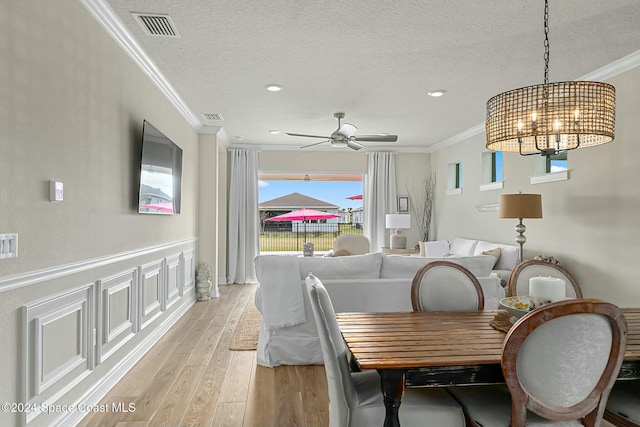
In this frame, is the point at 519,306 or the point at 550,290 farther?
the point at 519,306

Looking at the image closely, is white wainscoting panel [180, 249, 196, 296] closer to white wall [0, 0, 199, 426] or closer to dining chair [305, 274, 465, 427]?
white wall [0, 0, 199, 426]

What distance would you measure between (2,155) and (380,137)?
13.3 feet

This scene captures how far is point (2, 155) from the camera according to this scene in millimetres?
1749

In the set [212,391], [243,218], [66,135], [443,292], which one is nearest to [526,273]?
[443,292]

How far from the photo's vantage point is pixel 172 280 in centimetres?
457

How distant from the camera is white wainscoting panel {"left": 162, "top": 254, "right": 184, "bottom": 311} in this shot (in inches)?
168

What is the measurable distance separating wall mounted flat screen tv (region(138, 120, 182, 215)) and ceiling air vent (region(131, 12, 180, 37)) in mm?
Result: 716

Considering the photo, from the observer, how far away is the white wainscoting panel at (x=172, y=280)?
4262mm

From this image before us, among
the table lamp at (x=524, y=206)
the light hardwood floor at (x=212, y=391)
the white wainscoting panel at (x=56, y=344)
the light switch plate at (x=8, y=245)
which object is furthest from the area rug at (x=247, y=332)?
the table lamp at (x=524, y=206)

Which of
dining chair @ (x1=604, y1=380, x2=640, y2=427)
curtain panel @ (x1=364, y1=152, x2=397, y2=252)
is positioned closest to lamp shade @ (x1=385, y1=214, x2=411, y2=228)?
Result: curtain panel @ (x1=364, y1=152, x2=397, y2=252)

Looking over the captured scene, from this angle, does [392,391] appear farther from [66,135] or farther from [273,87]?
[273,87]

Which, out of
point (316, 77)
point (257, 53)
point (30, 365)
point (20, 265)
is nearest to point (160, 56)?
point (257, 53)

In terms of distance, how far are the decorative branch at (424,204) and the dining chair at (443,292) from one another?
552 centimetres

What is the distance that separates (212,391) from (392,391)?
5.63ft
